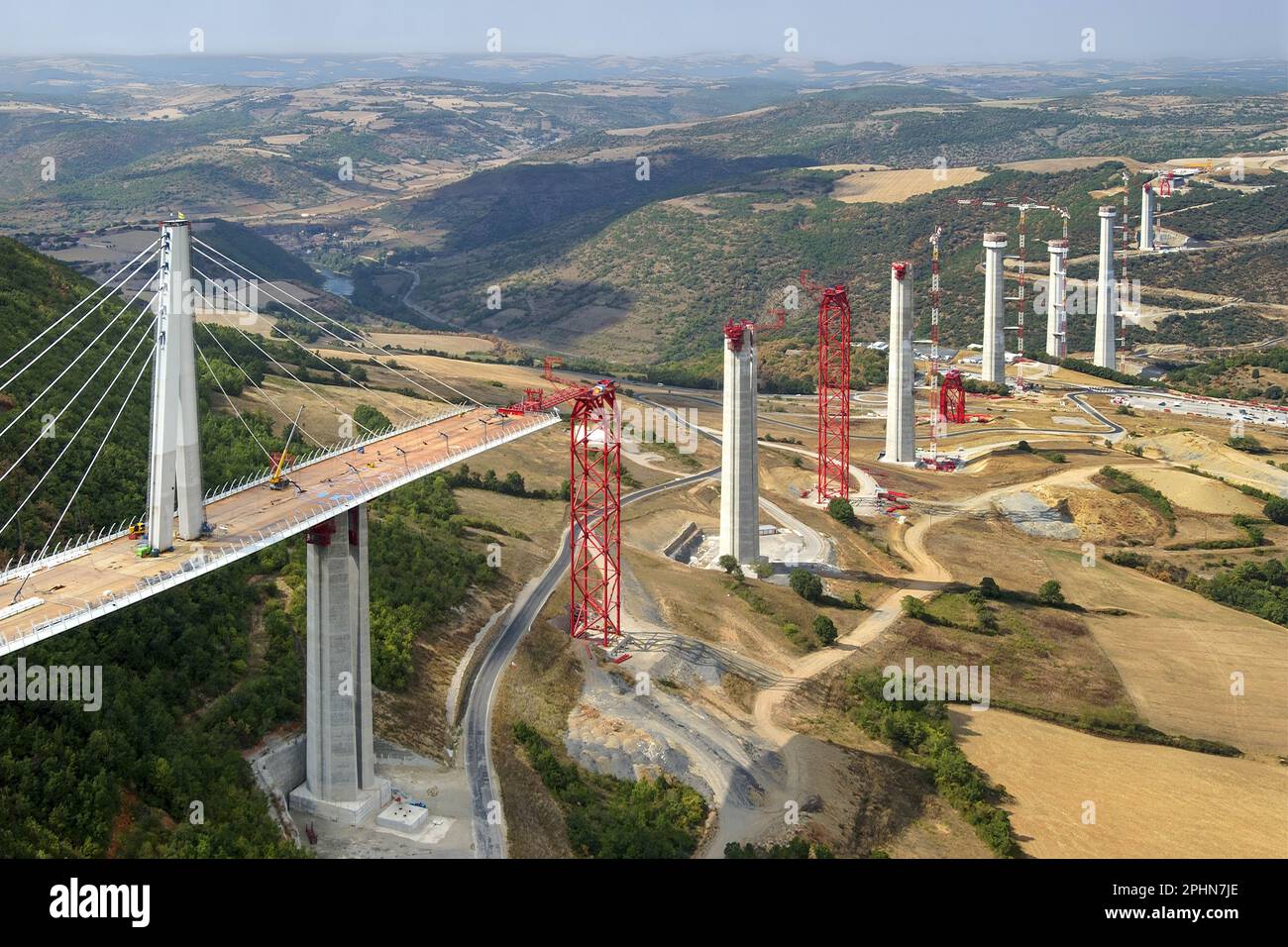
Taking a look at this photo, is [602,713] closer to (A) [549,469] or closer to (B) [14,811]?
(B) [14,811]

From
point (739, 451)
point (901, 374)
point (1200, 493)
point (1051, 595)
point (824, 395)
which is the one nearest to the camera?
point (739, 451)

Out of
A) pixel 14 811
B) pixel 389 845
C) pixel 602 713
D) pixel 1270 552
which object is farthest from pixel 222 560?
pixel 1270 552

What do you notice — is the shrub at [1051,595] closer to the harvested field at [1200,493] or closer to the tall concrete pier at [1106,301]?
the harvested field at [1200,493]

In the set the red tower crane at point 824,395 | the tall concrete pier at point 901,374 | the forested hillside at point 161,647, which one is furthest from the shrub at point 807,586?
the tall concrete pier at point 901,374

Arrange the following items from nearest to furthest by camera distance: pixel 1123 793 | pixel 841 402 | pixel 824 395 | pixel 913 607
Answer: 1. pixel 1123 793
2. pixel 913 607
3. pixel 824 395
4. pixel 841 402

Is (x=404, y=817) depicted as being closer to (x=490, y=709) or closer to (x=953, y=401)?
(x=490, y=709)

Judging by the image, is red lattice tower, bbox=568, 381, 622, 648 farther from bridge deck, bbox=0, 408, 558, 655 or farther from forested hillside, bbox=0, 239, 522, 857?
forested hillside, bbox=0, 239, 522, 857

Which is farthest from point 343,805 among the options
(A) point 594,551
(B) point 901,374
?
(B) point 901,374
